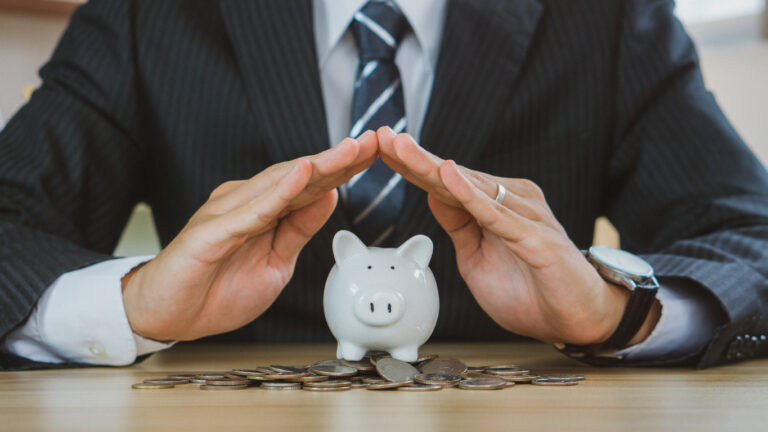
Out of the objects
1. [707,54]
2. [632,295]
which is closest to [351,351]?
[632,295]

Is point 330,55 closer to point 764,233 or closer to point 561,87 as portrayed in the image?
point 561,87

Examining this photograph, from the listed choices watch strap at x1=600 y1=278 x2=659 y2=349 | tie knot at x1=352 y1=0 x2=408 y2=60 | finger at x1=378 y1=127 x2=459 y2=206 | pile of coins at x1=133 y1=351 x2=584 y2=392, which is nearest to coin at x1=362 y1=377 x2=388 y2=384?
pile of coins at x1=133 y1=351 x2=584 y2=392

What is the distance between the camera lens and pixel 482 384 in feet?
2.23

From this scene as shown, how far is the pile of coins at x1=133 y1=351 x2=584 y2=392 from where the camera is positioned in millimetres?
681

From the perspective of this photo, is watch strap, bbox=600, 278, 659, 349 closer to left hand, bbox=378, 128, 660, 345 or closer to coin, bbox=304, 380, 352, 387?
left hand, bbox=378, 128, 660, 345

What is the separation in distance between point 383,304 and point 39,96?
936 mm

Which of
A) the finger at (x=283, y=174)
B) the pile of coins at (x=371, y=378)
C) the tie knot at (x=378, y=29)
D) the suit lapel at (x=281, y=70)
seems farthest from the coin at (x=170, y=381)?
the tie knot at (x=378, y=29)

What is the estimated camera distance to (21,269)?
0.97m

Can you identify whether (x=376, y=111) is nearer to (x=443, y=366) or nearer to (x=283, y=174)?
(x=283, y=174)

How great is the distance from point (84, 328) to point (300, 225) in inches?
12.4

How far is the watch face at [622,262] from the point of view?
Answer: 89 centimetres

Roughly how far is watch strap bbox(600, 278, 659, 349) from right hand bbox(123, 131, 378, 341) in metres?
0.37

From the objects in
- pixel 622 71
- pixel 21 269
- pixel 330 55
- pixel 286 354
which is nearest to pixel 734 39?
pixel 622 71

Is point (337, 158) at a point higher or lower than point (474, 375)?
higher
